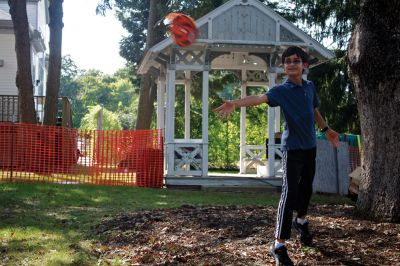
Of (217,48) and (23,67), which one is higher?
(23,67)

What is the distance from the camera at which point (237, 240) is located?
17.6ft

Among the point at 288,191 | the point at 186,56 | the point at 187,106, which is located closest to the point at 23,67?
the point at 187,106

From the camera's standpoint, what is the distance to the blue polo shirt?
4805mm

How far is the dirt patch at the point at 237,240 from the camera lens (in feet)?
15.5

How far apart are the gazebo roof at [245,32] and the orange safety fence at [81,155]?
270cm

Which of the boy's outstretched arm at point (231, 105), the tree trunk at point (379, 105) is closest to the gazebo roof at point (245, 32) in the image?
the tree trunk at point (379, 105)

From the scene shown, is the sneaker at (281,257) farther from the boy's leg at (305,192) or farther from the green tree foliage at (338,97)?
the green tree foliage at (338,97)

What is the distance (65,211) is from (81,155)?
25.5ft

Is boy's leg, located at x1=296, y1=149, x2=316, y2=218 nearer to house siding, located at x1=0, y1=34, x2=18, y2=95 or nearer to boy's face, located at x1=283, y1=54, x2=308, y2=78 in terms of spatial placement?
boy's face, located at x1=283, y1=54, x2=308, y2=78

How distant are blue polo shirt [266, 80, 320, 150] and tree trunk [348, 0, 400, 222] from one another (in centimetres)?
156

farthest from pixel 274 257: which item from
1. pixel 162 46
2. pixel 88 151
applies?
pixel 88 151

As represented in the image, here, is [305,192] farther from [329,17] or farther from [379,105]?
[329,17]

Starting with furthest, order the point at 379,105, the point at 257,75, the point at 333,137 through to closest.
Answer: the point at 257,75, the point at 379,105, the point at 333,137

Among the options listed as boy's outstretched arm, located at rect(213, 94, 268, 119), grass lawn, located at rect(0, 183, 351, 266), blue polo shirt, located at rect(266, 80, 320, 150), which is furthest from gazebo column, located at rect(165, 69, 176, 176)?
boy's outstretched arm, located at rect(213, 94, 268, 119)
